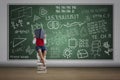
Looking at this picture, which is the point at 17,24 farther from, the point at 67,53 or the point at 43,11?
the point at 67,53

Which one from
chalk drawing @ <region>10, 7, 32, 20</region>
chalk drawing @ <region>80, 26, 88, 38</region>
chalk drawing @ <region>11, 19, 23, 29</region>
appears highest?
chalk drawing @ <region>10, 7, 32, 20</region>

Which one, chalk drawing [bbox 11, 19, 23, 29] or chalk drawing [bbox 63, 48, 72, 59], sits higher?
chalk drawing [bbox 11, 19, 23, 29]

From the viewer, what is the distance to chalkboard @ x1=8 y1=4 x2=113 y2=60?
346 inches

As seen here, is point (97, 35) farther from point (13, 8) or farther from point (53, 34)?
point (13, 8)

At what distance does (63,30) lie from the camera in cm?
880

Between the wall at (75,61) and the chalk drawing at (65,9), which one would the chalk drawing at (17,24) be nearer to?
the wall at (75,61)

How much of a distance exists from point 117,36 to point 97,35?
535 millimetres

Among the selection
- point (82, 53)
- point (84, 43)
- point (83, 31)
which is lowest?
point (82, 53)

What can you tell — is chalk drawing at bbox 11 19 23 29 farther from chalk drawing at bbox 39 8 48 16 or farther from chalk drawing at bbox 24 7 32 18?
chalk drawing at bbox 39 8 48 16

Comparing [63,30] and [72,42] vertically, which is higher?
[63,30]

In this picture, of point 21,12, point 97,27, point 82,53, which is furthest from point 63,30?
point 21,12

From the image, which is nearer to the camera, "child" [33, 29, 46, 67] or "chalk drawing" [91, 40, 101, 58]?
"child" [33, 29, 46, 67]

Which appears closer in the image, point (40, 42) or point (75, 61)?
point (40, 42)

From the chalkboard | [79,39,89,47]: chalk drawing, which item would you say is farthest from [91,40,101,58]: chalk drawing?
[79,39,89,47]: chalk drawing
